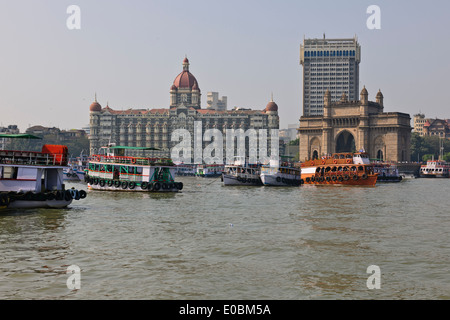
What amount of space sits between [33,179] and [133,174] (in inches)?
710

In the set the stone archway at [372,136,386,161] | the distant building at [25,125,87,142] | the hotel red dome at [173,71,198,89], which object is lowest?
the stone archway at [372,136,386,161]

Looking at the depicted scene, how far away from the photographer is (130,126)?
174m

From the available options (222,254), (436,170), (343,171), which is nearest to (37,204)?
(222,254)

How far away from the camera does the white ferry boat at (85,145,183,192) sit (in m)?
48.9

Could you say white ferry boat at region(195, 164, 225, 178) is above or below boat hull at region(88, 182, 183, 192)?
above

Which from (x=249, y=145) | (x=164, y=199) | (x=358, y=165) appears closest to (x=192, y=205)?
(x=164, y=199)

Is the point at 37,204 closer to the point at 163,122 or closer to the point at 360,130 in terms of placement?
the point at 360,130

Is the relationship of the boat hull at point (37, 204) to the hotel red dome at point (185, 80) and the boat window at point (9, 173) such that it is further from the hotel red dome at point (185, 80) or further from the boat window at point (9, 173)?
the hotel red dome at point (185, 80)

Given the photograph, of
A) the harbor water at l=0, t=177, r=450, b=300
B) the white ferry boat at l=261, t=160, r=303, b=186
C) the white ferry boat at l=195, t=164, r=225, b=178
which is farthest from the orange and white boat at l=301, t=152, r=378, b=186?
the white ferry boat at l=195, t=164, r=225, b=178

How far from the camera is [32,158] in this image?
32.3 meters

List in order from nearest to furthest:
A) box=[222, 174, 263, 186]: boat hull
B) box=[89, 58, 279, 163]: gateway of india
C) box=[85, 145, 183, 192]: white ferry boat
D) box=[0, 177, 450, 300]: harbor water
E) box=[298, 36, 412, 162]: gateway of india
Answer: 1. box=[0, 177, 450, 300]: harbor water
2. box=[85, 145, 183, 192]: white ferry boat
3. box=[222, 174, 263, 186]: boat hull
4. box=[298, 36, 412, 162]: gateway of india
5. box=[89, 58, 279, 163]: gateway of india

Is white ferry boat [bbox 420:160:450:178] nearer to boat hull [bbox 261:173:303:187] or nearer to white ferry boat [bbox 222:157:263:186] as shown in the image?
boat hull [bbox 261:173:303:187]

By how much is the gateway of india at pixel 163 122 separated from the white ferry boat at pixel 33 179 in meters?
135
